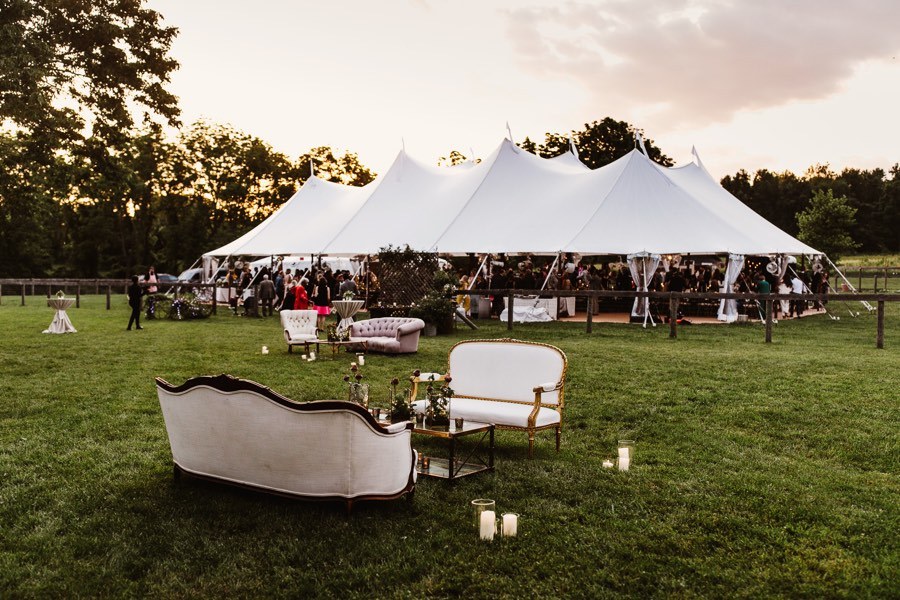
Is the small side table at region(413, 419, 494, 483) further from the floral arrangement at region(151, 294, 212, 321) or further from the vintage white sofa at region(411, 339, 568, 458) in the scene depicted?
the floral arrangement at region(151, 294, 212, 321)

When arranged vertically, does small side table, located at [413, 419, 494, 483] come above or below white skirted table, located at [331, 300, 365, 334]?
below

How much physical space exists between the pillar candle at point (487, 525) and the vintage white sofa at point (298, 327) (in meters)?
9.12

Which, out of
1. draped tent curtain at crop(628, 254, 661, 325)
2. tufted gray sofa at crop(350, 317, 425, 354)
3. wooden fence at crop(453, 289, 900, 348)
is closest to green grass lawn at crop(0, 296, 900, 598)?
tufted gray sofa at crop(350, 317, 425, 354)

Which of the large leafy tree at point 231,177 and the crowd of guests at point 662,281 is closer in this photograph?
the crowd of guests at point 662,281

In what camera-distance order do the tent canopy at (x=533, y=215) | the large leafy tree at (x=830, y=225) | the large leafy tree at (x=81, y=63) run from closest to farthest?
the large leafy tree at (x=81, y=63)
the tent canopy at (x=533, y=215)
the large leafy tree at (x=830, y=225)

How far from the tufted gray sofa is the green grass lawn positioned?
3543 millimetres

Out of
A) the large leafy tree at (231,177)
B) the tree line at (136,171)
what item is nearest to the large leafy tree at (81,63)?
the tree line at (136,171)

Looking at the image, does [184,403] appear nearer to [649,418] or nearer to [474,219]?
[649,418]

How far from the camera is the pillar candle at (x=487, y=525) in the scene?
4414 millimetres

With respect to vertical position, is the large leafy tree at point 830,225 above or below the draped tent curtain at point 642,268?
above

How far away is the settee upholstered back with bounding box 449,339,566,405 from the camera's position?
6.73 m

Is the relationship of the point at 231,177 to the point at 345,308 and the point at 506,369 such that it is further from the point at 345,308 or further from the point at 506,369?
the point at 506,369

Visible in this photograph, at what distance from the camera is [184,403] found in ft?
17.2

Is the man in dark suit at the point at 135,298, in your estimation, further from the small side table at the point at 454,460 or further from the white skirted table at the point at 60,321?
the small side table at the point at 454,460
